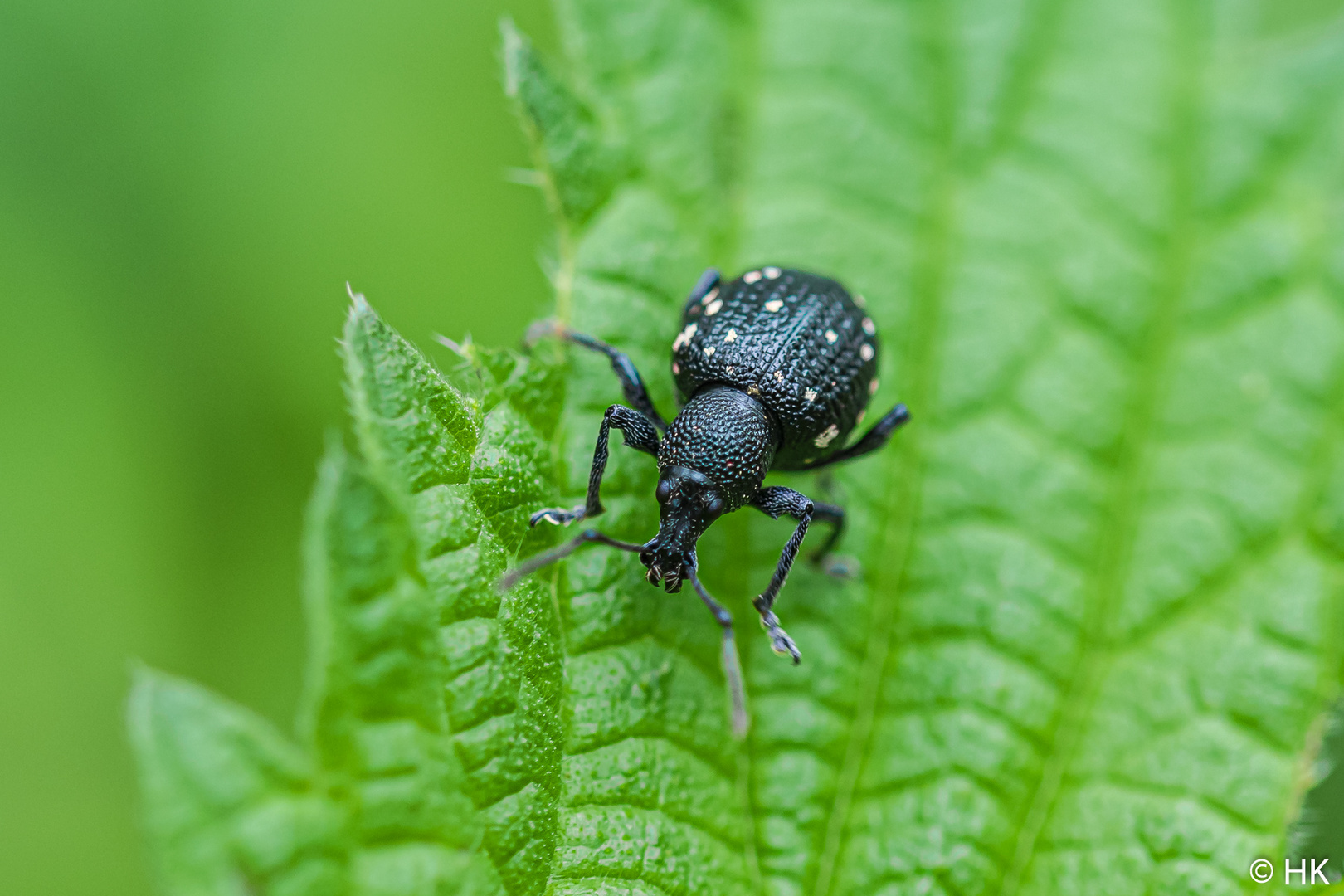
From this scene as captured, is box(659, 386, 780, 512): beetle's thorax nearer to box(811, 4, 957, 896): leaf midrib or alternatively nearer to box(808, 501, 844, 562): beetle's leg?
box(808, 501, 844, 562): beetle's leg

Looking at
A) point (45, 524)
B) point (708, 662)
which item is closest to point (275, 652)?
point (45, 524)

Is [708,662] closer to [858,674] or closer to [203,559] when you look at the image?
[858,674]

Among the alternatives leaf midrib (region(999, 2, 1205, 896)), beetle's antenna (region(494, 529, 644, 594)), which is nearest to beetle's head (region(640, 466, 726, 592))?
beetle's antenna (region(494, 529, 644, 594))

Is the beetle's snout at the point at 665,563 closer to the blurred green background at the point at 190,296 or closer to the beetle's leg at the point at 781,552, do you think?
the beetle's leg at the point at 781,552

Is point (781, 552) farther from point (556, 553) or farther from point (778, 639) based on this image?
point (556, 553)

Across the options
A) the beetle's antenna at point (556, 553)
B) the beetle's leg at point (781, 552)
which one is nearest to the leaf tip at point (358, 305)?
the beetle's antenna at point (556, 553)

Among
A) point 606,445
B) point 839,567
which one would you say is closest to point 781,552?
point 839,567
